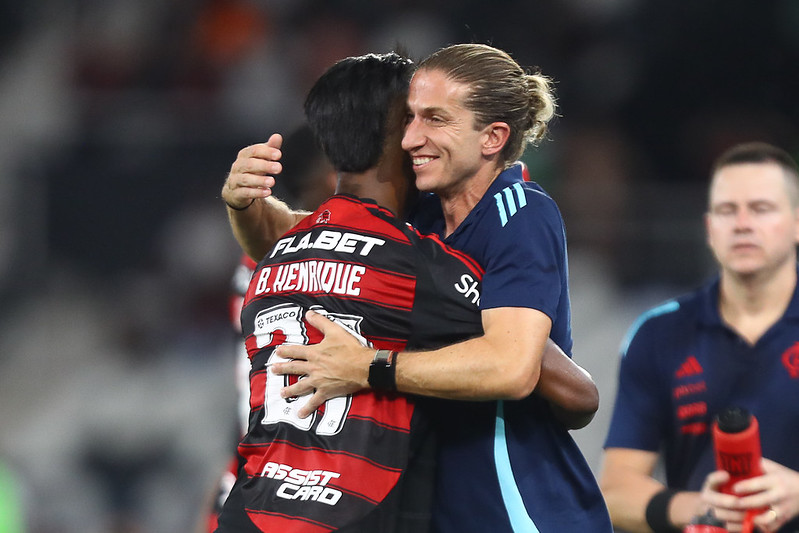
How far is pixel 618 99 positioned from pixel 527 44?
871 millimetres

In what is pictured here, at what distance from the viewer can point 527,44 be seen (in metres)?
9.77

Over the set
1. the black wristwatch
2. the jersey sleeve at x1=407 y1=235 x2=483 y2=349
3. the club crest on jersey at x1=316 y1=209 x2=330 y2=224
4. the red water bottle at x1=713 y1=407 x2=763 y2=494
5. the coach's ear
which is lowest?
the red water bottle at x1=713 y1=407 x2=763 y2=494

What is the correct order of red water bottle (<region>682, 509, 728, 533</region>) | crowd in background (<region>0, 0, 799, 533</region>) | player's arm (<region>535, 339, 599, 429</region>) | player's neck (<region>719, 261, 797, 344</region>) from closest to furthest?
player's arm (<region>535, 339, 599, 429</region>), red water bottle (<region>682, 509, 728, 533</region>), player's neck (<region>719, 261, 797, 344</region>), crowd in background (<region>0, 0, 799, 533</region>)

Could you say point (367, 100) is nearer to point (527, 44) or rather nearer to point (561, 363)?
point (561, 363)

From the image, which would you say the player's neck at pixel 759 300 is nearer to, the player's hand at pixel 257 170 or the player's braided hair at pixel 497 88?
the player's braided hair at pixel 497 88

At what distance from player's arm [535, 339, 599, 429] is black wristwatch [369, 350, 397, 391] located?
404mm

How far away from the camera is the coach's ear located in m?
3.36

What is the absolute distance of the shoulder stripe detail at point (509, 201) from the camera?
10.6ft

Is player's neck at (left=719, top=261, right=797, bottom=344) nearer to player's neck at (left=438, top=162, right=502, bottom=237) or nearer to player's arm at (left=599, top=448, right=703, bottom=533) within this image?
player's arm at (left=599, top=448, right=703, bottom=533)

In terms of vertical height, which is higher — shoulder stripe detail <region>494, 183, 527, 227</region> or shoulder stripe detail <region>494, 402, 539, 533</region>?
shoulder stripe detail <region>494, 183, 527, 227</region>

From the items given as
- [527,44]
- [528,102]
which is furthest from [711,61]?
[528,102]

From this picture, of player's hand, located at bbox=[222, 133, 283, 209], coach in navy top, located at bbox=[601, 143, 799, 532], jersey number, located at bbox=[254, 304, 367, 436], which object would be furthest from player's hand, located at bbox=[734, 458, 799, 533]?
player's hand, located at bbox=[222, 133, 283, 209]

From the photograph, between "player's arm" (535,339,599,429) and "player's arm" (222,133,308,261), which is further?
"player's arm" (222,133,308,261)

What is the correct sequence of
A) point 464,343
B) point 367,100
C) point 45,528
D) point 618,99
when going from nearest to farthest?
1. point 464,343
2. point 367,100
3. point 45,528
4. point 618,99
